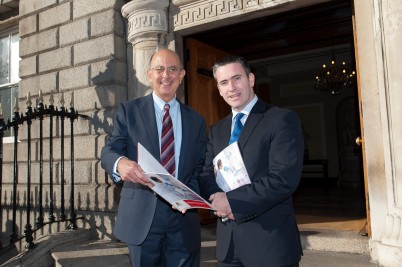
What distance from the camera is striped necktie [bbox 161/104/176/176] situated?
6.97ft

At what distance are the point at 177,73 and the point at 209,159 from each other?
0.60 meters

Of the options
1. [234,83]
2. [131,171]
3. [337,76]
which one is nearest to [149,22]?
[234,83]

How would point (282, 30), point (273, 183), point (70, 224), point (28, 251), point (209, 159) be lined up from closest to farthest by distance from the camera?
point (273, 183), point (209, 159), point (28, 251), point (70, 224), point (282, 30)

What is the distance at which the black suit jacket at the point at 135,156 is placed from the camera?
6.66 ft

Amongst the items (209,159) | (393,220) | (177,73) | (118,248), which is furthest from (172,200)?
(118,248)

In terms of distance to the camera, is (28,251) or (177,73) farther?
(28,251)

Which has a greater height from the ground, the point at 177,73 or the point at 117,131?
the point at 177,73

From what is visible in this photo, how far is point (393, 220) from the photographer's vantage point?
294 centimetres

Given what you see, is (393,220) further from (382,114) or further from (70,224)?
(70,224)

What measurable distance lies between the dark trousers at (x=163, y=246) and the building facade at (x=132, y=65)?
6.31 ft

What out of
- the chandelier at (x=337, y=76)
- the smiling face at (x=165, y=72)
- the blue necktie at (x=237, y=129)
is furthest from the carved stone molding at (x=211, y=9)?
the chandelier at (x=337, y=76)

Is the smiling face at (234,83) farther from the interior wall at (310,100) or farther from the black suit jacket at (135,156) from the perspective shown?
the interior wall at (310,100)

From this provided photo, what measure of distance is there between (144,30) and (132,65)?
60 cm

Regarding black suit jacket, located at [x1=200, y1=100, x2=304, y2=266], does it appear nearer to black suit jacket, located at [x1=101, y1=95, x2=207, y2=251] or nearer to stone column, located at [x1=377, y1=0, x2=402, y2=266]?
black suit jacket, located at [x1=101, y1=95, x2=207, y2=251]
